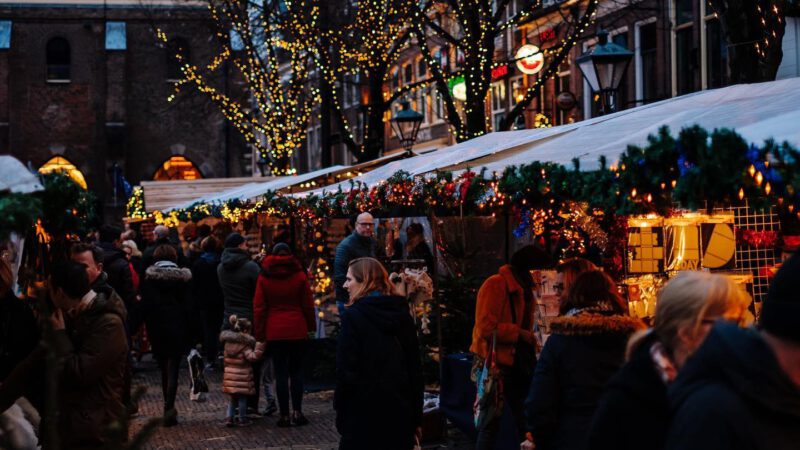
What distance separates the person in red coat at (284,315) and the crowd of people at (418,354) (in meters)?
0.01

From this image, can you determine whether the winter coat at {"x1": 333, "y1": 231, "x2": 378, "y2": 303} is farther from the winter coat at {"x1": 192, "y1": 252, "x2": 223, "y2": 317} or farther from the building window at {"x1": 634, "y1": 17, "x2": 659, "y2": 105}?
the building window at {"x1": 634, "y1": 17, "x2": 659, "y2": 105}

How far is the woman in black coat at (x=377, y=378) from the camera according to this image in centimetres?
690

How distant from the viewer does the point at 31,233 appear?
7016 millimetres

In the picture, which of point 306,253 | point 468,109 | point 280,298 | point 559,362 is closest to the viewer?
point 559,362

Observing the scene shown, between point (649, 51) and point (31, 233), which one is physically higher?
point (649, 51)

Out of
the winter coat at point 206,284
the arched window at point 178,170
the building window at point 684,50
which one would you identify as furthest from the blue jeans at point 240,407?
the arched window at point 178,170

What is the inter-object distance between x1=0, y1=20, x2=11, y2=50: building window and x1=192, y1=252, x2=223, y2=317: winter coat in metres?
39.3

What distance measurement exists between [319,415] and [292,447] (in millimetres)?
1870

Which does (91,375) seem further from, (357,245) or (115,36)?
(115,36)

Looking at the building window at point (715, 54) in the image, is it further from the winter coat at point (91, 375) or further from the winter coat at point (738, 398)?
the winter coat at point (738, 398)

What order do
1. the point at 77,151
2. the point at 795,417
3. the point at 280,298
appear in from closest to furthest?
the point at 795,417 → the point at 280,298 → the point at 77,151

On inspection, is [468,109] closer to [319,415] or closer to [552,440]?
[319,415]

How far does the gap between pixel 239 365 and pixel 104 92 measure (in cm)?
4333

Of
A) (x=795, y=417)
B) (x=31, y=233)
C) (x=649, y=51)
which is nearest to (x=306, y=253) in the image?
(x=649, y=51)
